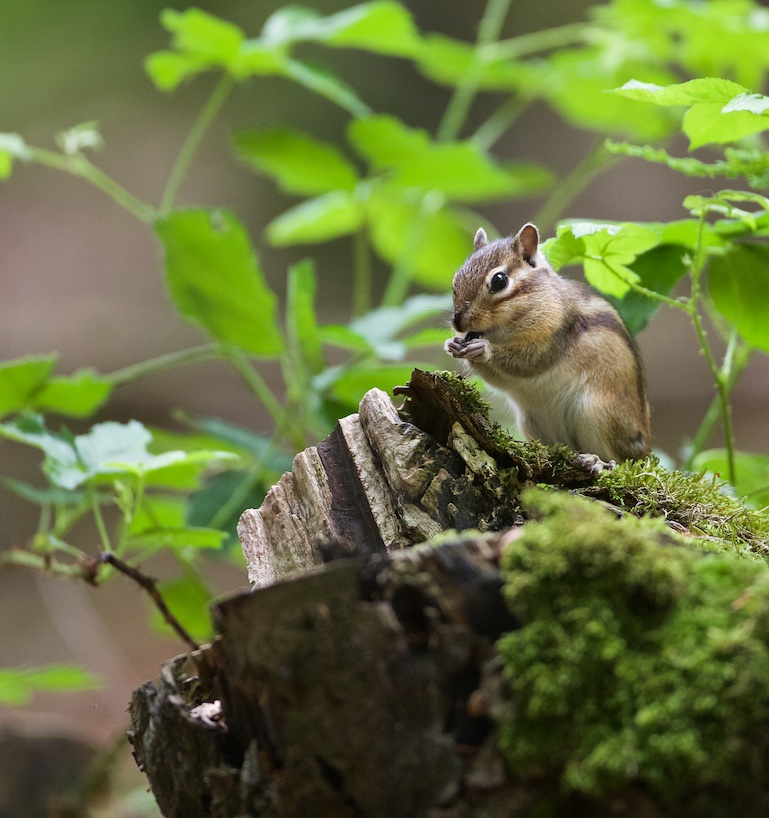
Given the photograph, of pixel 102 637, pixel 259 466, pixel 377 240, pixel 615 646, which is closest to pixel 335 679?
pixel 615 646

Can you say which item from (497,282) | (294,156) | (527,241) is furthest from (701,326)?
(294,156)

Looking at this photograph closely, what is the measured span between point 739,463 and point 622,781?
192 cm

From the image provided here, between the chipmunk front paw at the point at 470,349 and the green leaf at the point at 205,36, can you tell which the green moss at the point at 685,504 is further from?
the green leaf at the point at 205,36

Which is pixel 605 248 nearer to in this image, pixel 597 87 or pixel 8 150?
pixel 8 150

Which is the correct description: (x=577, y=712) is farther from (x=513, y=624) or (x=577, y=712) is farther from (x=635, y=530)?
(x=635, y=530)

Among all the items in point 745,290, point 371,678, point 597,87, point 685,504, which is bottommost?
point 371,678

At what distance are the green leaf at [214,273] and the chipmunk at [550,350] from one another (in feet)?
2.09

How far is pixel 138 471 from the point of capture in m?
Result: 2.07

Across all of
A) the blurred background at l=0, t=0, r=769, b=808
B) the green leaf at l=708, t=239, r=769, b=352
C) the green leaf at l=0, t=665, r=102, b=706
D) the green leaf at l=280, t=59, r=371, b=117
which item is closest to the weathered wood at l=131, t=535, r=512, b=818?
the green leaf at l=708, t=239, r=769, b=352

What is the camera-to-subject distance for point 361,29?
10.4 feet

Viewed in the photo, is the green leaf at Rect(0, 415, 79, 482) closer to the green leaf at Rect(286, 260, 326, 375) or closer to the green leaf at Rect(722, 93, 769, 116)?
the green leaf at Rect(286, 260, 326, 375)

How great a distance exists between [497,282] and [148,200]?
578 centimetres

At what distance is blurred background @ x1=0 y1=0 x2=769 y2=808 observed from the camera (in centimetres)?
702

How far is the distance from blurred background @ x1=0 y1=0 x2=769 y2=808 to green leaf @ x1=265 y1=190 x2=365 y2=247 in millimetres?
3406
